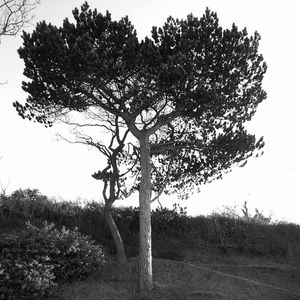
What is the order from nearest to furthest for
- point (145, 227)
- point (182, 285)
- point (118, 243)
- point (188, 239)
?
point (145, 227) → point (182, 285) → point (118, 243) → point (188, 239)

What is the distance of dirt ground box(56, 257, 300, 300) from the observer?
12.8m

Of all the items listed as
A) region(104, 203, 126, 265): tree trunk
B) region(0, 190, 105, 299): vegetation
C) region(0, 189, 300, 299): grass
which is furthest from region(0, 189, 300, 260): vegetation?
region(0, 190, 105, 299): vegetation

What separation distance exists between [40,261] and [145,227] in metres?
3.44

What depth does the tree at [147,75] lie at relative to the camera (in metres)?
12.9

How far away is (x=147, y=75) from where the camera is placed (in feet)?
44.4

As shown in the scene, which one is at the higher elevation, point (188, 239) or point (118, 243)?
point (188, 239)

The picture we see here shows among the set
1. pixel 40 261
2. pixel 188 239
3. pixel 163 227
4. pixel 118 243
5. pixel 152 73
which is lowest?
pixel 40 261

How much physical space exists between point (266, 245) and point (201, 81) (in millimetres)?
10924

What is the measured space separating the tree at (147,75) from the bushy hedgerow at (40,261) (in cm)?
196

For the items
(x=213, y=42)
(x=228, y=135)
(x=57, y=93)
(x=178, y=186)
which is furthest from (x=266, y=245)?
(x=57, y=93)

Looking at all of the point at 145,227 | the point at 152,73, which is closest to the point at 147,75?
the point at 152,73

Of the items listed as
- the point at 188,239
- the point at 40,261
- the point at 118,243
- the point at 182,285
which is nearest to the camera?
the point at 40,261

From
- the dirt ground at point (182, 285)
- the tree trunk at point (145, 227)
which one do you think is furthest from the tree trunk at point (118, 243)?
the tree trunk at point (145, 227)

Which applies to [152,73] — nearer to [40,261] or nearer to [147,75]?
[147,75]
